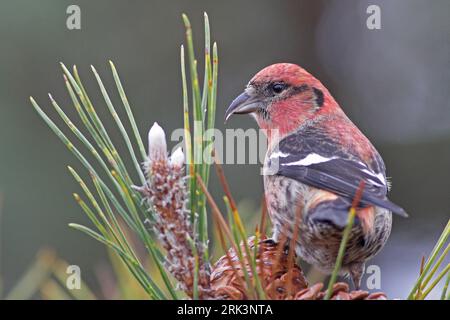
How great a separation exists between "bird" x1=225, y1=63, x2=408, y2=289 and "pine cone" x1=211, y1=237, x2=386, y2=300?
0.15 meters

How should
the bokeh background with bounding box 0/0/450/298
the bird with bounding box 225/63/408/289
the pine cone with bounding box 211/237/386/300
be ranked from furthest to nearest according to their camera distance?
the bokeh background with bounding box 0/0/450/298
the bird with bounding box 225/63/408/289
the pine cone with bounding box 211/237/386/300

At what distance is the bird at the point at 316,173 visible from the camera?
89.6 inches

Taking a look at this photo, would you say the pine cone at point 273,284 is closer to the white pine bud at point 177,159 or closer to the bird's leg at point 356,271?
the white pine bud at point 177,159

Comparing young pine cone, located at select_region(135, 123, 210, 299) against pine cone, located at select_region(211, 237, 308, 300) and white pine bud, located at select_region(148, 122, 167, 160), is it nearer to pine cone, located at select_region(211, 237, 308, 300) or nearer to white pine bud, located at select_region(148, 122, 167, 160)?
white pine bud, located at select_region(148, 122, 167, 160)

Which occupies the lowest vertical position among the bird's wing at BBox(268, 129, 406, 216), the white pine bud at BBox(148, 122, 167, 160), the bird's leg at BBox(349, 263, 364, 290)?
the bird's leg at BBox(349, 263, 364, 290)

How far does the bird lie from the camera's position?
7.47 ft

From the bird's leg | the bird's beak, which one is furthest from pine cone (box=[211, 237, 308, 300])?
the bird's beak

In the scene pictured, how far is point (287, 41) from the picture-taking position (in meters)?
6.41

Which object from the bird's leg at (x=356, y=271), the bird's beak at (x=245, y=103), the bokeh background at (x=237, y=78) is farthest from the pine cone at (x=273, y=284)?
the bokeh background at (x=237, y=78)

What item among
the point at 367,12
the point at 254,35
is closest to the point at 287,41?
the point at 254,35

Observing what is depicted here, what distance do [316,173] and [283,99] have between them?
730 millimetres

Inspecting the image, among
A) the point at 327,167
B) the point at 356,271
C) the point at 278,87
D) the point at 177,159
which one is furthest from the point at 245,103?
the point at 177,159
